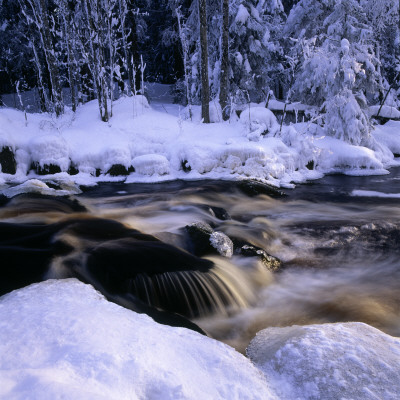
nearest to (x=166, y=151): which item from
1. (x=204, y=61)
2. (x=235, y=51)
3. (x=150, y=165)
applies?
(x=150, y=165)

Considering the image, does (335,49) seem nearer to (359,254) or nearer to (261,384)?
(359,254)

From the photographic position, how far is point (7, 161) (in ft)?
25.9

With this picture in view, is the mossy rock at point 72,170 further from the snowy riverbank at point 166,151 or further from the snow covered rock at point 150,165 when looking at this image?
the snow covered rock at point 150,165

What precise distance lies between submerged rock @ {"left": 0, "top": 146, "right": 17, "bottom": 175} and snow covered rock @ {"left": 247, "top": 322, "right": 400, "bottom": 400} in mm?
7893

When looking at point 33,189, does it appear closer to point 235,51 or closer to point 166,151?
point 166,151

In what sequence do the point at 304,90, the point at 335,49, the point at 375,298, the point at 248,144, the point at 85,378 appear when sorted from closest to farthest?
1. the point at 85,378
2. the point at 375,298
3. the point at 248,144
4. the point at 335,49
5. the point at 304,90

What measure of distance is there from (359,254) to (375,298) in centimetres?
110

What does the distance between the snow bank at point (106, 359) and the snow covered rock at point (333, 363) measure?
0.14 metres

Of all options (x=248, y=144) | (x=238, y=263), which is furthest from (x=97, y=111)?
(x=238, y=263)

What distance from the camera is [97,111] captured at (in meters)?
12.0

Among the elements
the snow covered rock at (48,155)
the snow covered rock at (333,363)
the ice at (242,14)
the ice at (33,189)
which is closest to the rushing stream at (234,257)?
the ice at (33,189)

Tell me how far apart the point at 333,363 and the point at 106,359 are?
3.63 feet

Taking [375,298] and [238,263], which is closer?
[375,298]

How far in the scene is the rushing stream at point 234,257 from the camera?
2.76 meters
